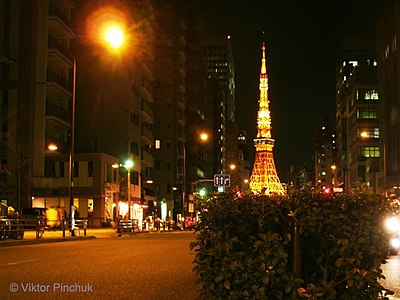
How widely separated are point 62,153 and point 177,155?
133 feet

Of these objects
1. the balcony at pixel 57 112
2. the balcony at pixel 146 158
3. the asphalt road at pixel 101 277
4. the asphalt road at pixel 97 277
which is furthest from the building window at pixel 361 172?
the asphalt road at pixel 97 277

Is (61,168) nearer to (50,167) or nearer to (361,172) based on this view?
(50,167)

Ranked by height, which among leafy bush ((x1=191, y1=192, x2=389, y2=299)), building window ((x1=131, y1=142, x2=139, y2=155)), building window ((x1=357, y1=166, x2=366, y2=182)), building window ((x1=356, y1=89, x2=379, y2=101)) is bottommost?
leafy bush ((x1=191, y1=192, x2=389, y2=299))

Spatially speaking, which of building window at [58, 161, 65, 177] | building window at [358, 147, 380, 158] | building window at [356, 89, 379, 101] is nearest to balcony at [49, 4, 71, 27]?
building window at [58, 161, 65, 177]

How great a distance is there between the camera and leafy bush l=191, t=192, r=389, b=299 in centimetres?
591

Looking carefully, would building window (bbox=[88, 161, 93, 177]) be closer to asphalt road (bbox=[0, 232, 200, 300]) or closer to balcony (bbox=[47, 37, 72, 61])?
balcony (bbox=[47, 37, 72, 61])

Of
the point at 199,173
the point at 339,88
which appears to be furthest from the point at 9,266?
the point at 339,88

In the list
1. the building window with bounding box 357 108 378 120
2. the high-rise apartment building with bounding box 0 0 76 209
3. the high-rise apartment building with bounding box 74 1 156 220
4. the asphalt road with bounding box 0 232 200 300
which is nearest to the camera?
the asphalt road with bounding box 0 232 200 300

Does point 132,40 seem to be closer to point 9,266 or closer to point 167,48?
point 167,48

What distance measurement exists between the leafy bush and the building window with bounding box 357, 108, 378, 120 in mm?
114151

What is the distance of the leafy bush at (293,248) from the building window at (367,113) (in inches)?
4494

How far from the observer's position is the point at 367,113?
116m

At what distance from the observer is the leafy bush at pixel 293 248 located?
5910 mm

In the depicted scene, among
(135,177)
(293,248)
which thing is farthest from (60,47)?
(293,248)
